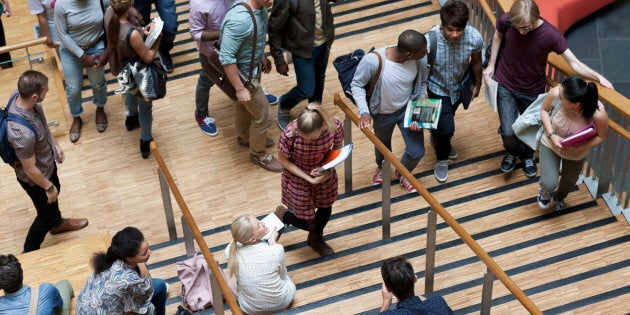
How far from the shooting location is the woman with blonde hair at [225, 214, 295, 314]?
6270mm

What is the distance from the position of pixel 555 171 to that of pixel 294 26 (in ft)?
7.68

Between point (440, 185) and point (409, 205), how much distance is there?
15.6 inches

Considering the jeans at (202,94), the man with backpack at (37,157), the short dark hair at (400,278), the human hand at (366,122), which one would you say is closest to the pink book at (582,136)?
the human hand at (366,122)

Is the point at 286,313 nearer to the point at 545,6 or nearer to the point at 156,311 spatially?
the point at 156,311

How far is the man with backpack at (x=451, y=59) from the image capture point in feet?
23.8

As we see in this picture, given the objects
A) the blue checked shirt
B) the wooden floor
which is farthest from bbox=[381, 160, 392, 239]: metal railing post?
the blue checked shirt

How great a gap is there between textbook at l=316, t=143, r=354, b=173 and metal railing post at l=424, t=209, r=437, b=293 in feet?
2.24

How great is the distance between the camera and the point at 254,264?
639 cm

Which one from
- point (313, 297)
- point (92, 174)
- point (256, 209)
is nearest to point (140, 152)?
point (92, 174)

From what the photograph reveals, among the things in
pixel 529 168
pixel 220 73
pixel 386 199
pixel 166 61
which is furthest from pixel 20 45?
pixel 529 168

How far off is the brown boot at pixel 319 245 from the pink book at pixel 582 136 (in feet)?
6.17

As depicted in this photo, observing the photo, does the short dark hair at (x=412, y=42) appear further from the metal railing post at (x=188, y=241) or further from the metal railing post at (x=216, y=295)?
the metal railing post at (x=216, y=295)

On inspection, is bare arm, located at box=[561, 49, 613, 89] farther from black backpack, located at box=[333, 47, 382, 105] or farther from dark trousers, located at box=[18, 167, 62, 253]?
dark trousers, located at box=[18, 167, 62, 253]

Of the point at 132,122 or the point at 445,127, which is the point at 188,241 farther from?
the point at 445,127
